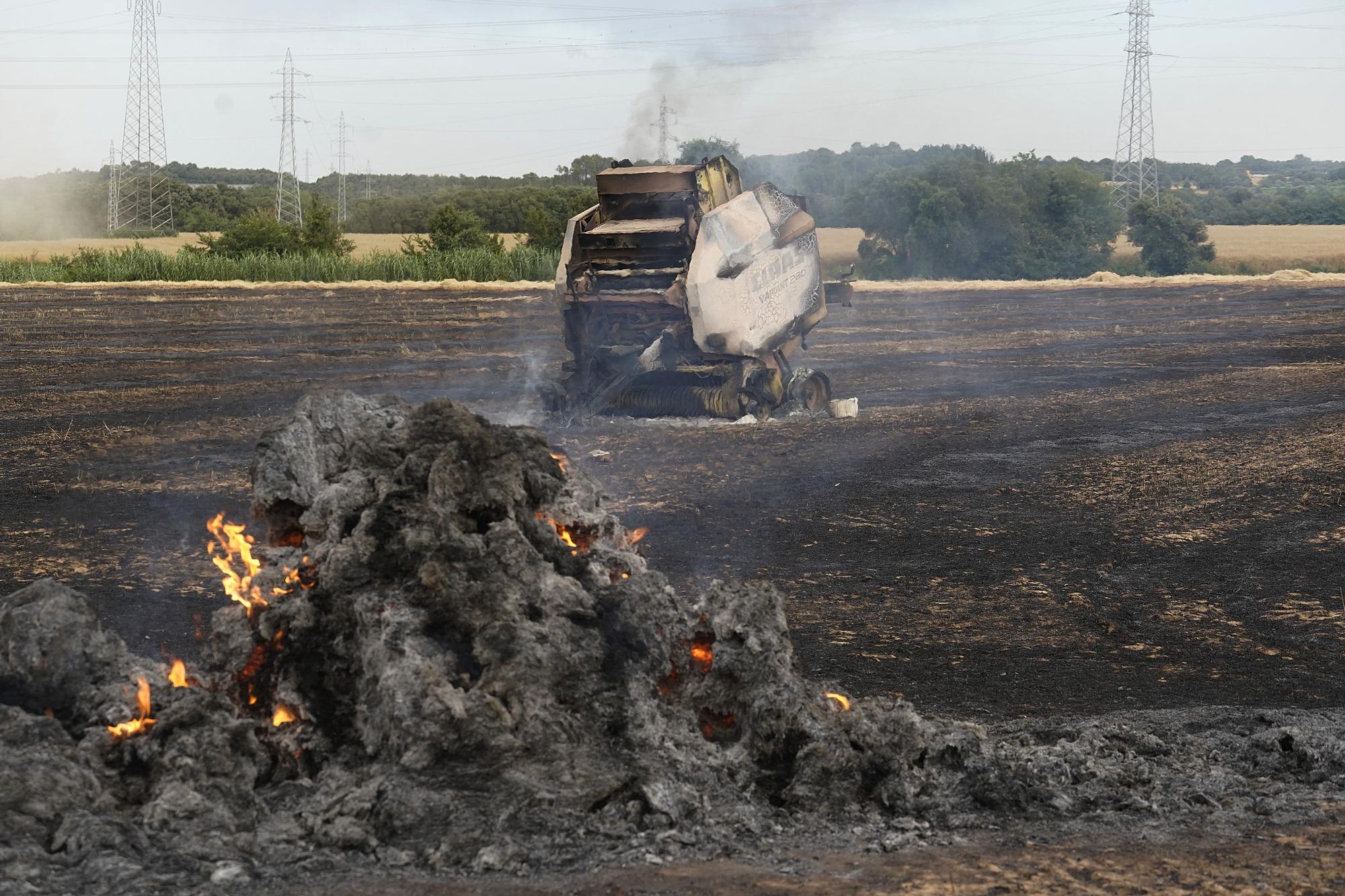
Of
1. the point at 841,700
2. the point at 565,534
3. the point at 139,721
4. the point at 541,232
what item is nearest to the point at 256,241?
the point at 541,232

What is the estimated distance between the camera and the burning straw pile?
506 cm

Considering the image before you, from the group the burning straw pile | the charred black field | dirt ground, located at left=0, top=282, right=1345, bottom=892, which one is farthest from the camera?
the charred black field

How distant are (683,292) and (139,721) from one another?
9.85 metres

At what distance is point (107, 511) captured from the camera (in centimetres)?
1176

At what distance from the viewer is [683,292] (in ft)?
48.2

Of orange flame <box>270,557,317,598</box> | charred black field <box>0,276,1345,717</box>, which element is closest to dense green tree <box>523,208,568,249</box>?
charred black field <box>0,276,1345,717</box>

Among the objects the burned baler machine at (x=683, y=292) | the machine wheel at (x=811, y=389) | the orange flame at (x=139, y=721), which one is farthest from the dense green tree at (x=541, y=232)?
the orange flame at (x=139, y=721)

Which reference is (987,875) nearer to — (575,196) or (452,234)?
(452,234)

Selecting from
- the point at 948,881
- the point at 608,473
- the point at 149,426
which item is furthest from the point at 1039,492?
the point at 149,426

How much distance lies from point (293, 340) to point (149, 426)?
409 inches

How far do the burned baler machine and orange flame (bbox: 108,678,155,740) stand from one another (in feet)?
31.2

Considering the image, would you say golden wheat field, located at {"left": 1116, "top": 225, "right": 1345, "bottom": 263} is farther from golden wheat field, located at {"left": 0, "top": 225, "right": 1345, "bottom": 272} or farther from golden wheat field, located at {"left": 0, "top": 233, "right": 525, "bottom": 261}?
golden wheat field, located at {"left": 0, "top": 233, "right": 525, "bottom": 261}

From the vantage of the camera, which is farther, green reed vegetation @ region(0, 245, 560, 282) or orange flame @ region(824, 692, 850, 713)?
green reed vegetation @ region(0, 245, 560, 282)

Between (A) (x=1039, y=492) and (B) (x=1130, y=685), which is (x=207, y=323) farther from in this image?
(B) (x=1130, y=685)
